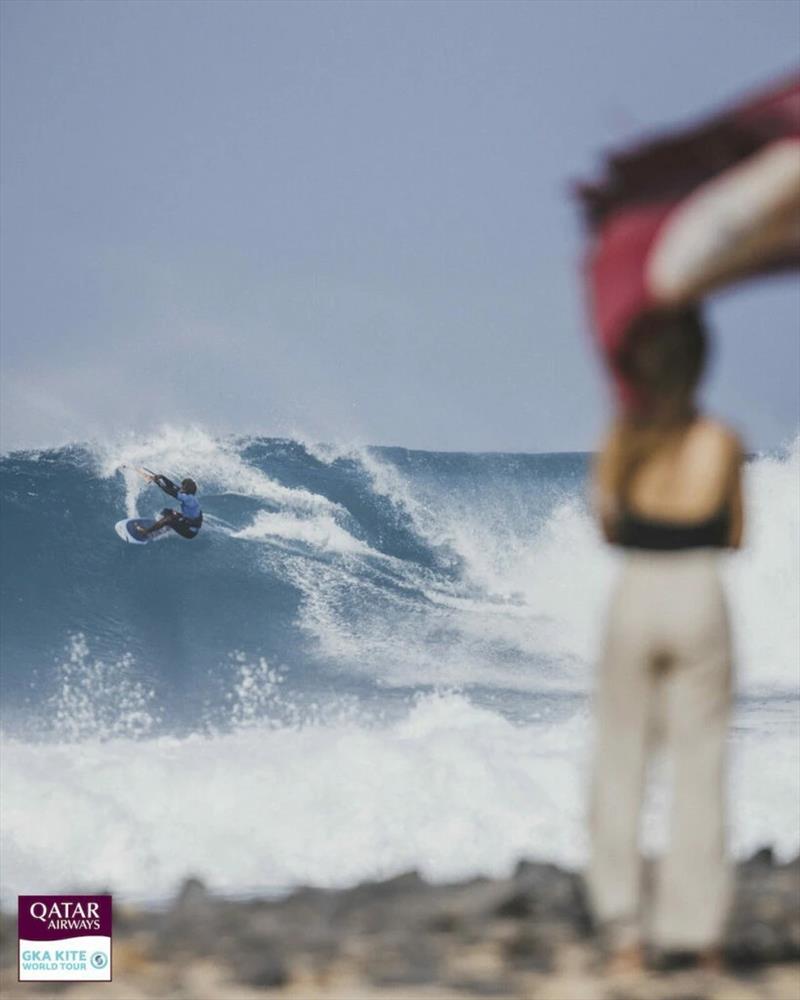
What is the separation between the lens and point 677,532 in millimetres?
3951

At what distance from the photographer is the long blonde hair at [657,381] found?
12.9ft

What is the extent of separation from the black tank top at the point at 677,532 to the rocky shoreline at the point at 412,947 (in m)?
1.28

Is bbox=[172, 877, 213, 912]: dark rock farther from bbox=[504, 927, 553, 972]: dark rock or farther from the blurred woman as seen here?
the blurred woman

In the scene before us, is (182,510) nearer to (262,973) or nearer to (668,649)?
(262,973)

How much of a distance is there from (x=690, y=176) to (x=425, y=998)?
2567 mm

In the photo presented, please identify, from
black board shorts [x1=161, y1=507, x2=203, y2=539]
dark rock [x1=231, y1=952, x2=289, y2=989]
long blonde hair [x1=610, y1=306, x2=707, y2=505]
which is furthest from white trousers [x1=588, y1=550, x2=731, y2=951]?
black board shorts [x1=161, y1=507, x2=203, y2=539]

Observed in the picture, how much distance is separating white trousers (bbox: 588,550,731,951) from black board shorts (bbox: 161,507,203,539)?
11458mm

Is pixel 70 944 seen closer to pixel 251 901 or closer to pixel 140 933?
pixel 140 933

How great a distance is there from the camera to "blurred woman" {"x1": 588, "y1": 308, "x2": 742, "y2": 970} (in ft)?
12.9

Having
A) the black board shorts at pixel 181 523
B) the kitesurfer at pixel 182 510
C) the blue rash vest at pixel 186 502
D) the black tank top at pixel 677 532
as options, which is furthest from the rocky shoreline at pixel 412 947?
the black board shorts at pixel 181 523

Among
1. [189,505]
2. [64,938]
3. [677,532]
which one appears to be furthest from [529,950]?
[189,505]

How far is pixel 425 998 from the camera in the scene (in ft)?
12.6

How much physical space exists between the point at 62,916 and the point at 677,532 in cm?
249

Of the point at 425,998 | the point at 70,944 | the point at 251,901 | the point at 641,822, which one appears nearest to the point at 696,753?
the point at 641,822
